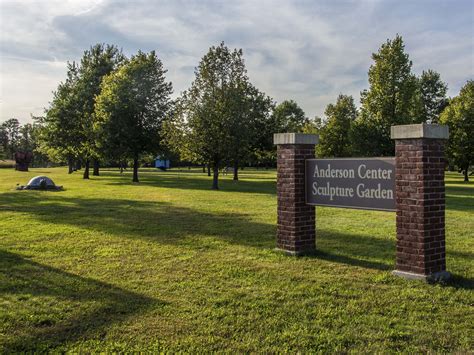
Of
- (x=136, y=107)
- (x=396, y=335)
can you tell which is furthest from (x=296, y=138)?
(x=136, y=107)

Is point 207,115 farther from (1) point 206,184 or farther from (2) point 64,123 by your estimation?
(2) point 64,123

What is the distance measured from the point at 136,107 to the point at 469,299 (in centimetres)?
2804

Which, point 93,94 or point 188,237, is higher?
point 93,94

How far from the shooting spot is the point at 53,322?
14.5 ft

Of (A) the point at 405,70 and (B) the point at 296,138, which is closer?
(B) the point at 296,138

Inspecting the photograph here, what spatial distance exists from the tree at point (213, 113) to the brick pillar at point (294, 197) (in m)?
17.2

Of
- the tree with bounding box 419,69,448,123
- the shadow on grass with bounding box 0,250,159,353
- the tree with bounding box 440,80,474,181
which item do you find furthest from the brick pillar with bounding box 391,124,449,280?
the tree with bounding box 419,69,448,123

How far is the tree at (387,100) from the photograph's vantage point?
31.2 meters

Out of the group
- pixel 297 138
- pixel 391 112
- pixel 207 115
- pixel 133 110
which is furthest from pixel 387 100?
pixel 297 138

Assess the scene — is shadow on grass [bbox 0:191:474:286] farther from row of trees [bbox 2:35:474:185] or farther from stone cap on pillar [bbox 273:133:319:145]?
row of trees [bbox 2:35:474:185]

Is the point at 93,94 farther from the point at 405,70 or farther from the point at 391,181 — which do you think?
the point at 391,181

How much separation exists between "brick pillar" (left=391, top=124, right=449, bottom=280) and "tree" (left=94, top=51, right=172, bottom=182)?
26.2 m

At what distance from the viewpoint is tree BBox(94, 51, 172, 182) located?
1187 inches

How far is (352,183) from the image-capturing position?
6719 millimetres
